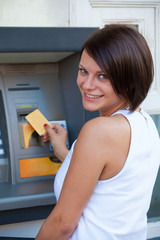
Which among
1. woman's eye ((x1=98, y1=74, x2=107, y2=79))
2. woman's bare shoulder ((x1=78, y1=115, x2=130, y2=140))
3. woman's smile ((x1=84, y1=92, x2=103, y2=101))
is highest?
woman's eye ((x1=98, y1=74, x2=107, y2=79))

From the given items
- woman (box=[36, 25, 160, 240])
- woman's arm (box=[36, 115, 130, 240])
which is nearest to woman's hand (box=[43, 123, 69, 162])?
woman (box=[36, 25, 160, 240])

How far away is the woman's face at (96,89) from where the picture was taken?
1.01 metres

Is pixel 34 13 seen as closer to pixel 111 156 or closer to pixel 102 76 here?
pixel 102 76

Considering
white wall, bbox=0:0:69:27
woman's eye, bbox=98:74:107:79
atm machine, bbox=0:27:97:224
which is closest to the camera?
woman's eye, bbox=98:74:107:79

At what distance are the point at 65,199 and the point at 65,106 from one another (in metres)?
1.09

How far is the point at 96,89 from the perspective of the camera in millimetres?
1043

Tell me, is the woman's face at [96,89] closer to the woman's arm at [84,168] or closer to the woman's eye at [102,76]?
the woman's eye at [102,76]

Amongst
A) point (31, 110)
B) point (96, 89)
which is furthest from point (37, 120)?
point (96, 89)

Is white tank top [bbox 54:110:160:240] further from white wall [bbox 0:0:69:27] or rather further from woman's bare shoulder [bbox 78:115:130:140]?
white wall [bbox 0:0:69:27]

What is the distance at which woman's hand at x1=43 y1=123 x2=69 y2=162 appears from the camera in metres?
1.66

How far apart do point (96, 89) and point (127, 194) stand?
371 millimetres

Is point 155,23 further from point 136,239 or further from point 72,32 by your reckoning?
point 136,239

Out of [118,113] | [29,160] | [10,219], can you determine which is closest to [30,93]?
[29,160]

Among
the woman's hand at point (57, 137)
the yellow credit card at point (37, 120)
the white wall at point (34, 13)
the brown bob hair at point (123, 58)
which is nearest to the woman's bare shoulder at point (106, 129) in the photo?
the brown bob hair at point (123, 58)
